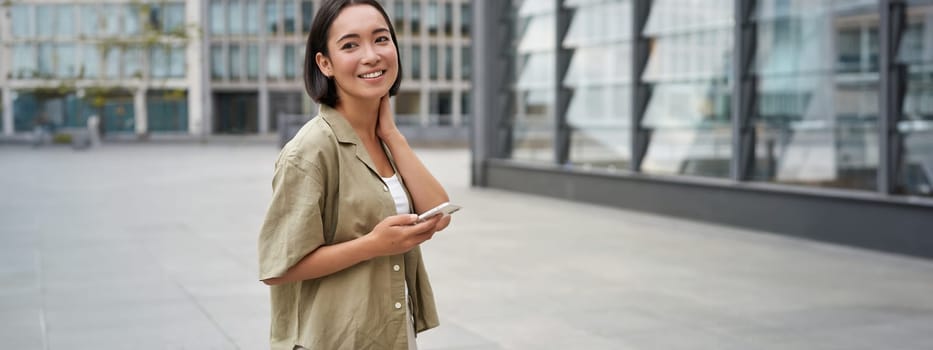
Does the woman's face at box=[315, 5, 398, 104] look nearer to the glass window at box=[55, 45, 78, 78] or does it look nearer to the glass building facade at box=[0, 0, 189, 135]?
the glass building facade at box=[0, 0, 189, 135]

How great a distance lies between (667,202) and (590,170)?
2447 mm

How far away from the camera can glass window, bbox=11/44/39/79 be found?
7536 cm

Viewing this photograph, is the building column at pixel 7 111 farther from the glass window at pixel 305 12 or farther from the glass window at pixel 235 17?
the glass window at pixel 305 12

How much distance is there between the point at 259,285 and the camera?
9.13 meters

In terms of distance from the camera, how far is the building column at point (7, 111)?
75.6 meters

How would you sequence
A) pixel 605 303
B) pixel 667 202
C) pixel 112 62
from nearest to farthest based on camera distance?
pixel 605 303, pixel 667 202, pixel 112 62

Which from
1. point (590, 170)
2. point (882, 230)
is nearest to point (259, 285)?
point (882, 230)

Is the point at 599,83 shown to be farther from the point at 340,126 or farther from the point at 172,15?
the point at 172,15

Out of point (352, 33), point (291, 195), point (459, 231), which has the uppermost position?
point (352, 33)

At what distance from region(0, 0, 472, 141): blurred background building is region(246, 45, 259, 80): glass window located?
7 centimetres

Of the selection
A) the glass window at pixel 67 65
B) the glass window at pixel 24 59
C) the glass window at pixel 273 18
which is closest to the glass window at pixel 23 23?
the glass window at pixel 24 59

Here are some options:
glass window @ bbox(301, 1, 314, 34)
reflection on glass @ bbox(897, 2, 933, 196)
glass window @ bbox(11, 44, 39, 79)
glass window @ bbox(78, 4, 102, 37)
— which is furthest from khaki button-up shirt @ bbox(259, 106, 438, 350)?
glass window @ bbox(11, 44, 39, 79)

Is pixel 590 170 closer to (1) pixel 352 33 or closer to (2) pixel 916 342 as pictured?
(2) pixel 916 342

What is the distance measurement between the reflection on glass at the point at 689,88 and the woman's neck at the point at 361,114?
12.2 meters
